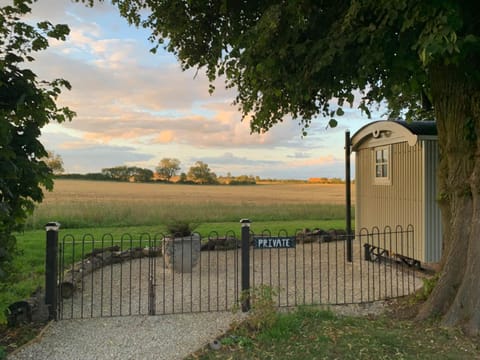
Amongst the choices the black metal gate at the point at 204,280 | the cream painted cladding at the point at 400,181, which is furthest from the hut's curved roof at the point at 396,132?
the black metal gate at the point at 204,280

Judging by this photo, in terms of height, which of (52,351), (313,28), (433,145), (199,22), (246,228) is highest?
(199,22)

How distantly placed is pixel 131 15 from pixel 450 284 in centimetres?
630

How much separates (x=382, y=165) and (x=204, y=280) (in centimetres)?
479

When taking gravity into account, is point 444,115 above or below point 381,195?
above

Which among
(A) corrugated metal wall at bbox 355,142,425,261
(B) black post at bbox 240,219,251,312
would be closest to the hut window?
(A) corrugated metal wall at bbox 355,142,425,261

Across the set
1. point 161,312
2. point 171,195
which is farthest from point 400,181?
point 171,195

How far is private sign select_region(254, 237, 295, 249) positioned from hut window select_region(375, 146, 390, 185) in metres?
4.27

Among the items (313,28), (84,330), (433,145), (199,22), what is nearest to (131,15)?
(199,22)

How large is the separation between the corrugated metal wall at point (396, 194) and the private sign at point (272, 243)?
3517mm

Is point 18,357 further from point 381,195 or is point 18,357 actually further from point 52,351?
point 381,195

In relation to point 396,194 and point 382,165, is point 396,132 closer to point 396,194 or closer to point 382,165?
point 382,165

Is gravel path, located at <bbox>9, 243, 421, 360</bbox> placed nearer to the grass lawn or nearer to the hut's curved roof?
the grass lawn

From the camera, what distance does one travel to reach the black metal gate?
5.46m

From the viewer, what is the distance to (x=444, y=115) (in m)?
5.08
